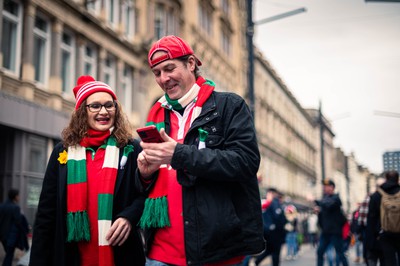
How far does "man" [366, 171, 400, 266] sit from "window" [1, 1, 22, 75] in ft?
36.4

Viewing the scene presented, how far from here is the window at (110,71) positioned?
23.4 meters

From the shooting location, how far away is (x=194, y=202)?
9.96 feet

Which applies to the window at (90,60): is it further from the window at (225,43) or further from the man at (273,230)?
the window at (225,43)

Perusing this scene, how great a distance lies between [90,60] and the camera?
21.9 meters

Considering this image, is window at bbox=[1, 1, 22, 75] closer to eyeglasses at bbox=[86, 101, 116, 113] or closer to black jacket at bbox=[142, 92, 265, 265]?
eyeglasses at bbox=[86, 101, 116, 113]

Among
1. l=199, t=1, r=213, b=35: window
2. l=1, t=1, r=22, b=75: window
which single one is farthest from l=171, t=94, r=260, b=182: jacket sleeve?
l=199, t=1, r=213, b=35: window

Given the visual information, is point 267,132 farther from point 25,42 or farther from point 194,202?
point 194,202

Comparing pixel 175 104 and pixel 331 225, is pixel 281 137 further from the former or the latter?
pixel 175 104

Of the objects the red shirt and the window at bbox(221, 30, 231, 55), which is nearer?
the red shirt

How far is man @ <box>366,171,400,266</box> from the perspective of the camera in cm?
891

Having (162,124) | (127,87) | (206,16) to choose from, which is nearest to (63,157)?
(162,124)

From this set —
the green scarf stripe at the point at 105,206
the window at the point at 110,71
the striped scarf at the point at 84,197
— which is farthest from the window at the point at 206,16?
the green scarf stripe at the point at 105,206

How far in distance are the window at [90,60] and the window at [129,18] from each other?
2.78 meters

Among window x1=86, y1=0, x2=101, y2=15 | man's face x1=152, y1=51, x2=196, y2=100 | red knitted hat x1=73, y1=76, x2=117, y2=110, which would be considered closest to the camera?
man's face x1=152, y1=51, x2=196, y2=100
